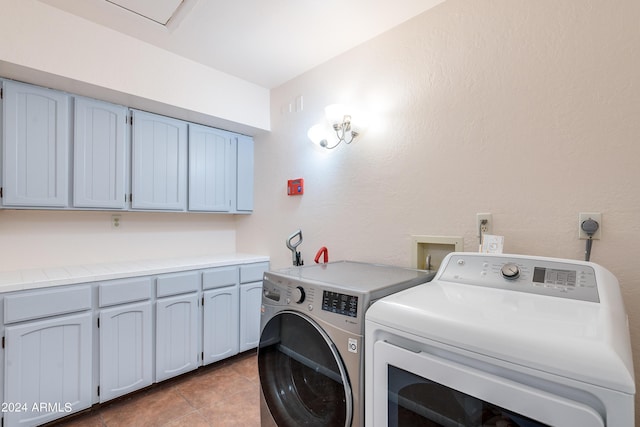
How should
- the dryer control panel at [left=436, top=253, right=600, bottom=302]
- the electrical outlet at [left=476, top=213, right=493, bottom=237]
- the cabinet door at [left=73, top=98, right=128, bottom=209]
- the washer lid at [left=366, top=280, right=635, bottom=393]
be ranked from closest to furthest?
the washer lid at [left=366, top=280, right=635, bottom=393], the dryer control panel at [left=436, top=253, right=600, bottom=302], the electrical outlet at [left=476, top=213, right=493, bottom=237], the cabinet door at [left=73, top=98, right=128, bottom=209]

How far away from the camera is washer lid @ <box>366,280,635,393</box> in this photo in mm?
596

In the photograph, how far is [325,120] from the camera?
2.34 metres

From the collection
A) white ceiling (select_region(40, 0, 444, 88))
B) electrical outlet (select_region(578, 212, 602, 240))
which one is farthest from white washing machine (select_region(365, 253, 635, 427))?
white ceiling (select_region(40, 0, 444, 88))

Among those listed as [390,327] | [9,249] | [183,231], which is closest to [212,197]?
[183,231]

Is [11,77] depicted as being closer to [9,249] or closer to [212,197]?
[9,249]

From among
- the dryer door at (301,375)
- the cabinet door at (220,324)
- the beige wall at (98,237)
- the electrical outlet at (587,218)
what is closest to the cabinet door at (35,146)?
the beige wall at (98,237)

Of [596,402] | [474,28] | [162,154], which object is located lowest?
[596,402]

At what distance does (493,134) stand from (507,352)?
3.89 feet

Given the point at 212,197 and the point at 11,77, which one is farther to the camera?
the point at 212,197

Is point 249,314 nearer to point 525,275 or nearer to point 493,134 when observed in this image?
point 525,275

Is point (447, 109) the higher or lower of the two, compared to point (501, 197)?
higher

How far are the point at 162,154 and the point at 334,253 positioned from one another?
1634 mm

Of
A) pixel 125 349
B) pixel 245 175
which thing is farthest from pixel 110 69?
pixel 125 349

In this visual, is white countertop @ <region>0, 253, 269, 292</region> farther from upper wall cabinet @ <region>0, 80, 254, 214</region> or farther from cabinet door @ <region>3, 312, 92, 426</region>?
upper wall cabinet @ <region>0, 80, 254, 214</region>
